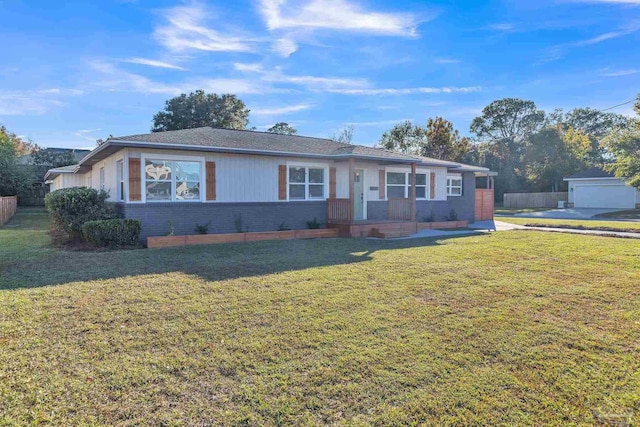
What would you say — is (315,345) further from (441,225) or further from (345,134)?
(345,134)

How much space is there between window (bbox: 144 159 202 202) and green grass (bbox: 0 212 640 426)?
159 inches

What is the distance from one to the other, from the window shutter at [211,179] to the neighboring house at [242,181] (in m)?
0.03

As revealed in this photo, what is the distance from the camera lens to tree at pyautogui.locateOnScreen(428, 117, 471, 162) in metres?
36.8

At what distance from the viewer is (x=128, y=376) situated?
3.21 metres

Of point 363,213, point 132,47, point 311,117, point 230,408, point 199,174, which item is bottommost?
point 230,408

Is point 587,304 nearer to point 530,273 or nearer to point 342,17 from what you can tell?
point 530,273

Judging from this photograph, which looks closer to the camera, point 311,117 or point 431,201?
point 431,201

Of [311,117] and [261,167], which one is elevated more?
[311,117]

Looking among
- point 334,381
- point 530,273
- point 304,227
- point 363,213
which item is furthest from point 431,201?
point 334,381

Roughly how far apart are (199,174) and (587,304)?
10.2 metres

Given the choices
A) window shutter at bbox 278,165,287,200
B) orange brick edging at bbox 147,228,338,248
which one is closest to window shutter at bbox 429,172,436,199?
orange brick edging at bbox 147,228,338,248

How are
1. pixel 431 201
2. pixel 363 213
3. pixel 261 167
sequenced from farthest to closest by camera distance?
1. pixel 431 201
2. pixel 363 213
3. pixel 261 167

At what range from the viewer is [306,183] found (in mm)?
13805

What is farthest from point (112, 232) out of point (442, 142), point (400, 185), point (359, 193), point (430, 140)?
point (442, 142)
